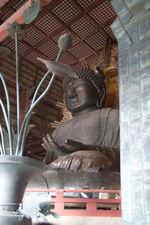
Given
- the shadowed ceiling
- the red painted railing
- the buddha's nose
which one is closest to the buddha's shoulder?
the buddha's nose

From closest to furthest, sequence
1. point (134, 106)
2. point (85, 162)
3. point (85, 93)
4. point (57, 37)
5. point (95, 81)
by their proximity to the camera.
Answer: point (134, 106) → point (85, 162) → point (85, 93) → point (95, 81) → point (57, 37)

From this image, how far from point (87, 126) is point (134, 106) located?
63.6 inches

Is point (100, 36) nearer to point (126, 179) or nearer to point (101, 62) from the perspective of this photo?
point (101, 62)

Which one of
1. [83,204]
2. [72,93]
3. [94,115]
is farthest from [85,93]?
[83,204]

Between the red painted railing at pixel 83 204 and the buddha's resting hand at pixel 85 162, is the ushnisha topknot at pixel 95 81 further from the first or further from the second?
the red painted railing at pixel 83 204

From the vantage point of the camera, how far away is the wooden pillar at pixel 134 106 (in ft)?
6.91

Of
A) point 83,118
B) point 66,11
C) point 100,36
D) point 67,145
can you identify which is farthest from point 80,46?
point 67,145

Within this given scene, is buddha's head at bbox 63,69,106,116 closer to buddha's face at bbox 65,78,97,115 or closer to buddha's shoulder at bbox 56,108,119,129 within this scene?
buddha's face at bbox 65,78,97,115

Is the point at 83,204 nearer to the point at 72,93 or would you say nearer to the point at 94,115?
the point at 94,115

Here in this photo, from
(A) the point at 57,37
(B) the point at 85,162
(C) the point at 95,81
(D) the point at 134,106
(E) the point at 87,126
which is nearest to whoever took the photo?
(D) the point at 134,106

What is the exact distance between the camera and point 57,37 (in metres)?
5.40

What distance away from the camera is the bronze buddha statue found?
3.15 metres

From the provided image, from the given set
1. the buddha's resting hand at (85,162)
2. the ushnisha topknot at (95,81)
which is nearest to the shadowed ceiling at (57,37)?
the ushnisha topknot at (95,81)

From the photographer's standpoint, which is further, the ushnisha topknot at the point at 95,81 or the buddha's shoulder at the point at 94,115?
the ushnisha topknot at the point at 95,81
